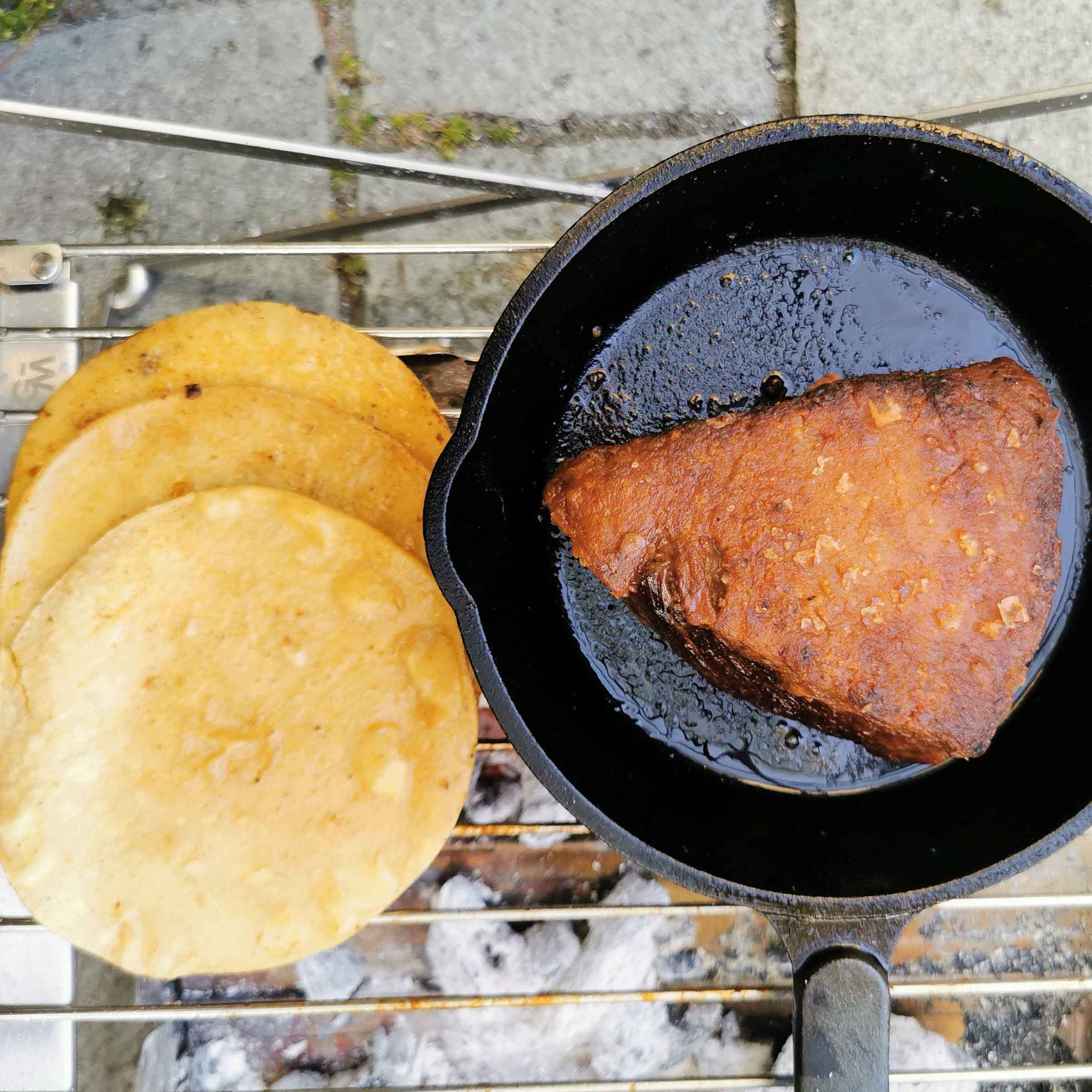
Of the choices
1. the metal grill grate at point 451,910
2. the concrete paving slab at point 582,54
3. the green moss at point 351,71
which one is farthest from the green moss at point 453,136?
the metal grill grate at point 451,910

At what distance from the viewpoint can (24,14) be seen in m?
2.45

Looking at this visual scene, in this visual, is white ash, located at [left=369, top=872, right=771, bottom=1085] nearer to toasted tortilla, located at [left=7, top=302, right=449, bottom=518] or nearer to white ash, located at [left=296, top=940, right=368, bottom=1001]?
white ash, located at [left=296, top=940, right=368, bottom=1001]

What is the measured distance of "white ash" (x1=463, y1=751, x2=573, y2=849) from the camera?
85.6 inches

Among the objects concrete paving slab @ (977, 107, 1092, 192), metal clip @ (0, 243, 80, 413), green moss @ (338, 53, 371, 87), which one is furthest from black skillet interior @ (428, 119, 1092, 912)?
green moss @ (338, 53, 371, 87)

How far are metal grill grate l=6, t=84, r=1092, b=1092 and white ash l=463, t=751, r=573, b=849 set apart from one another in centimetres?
7

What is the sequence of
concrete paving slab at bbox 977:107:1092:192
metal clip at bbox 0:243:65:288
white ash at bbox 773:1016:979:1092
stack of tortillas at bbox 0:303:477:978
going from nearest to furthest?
1. stack of tortillas at bbox 0:303:477:978
2. metal clip at bbox 0:243:65:288
3. white ash at bbox 773:1016:979:1092
4. concrete paving slab at bbox 977:107:1092:192

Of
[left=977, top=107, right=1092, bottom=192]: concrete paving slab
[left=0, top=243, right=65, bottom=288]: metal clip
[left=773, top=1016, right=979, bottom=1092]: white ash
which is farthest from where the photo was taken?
[left=977, top=107, right=1092, bottom=192]: concrete paving slab

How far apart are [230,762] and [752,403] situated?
1254mm

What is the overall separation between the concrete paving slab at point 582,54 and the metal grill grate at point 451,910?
514mm

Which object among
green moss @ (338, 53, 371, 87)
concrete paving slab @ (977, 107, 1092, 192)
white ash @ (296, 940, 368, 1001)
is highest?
green moss @ (338, 53, 371, 87)

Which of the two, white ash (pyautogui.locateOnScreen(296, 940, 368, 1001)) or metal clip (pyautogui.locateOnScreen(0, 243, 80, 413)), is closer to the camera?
metal clip (pyautogui.locateOnScreen(0, 243, 80, 413))

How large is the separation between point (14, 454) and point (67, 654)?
0.65 m

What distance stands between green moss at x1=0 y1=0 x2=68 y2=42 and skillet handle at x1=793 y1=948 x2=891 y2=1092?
9.73 feet

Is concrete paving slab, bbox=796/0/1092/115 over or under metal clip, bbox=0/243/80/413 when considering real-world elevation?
over
